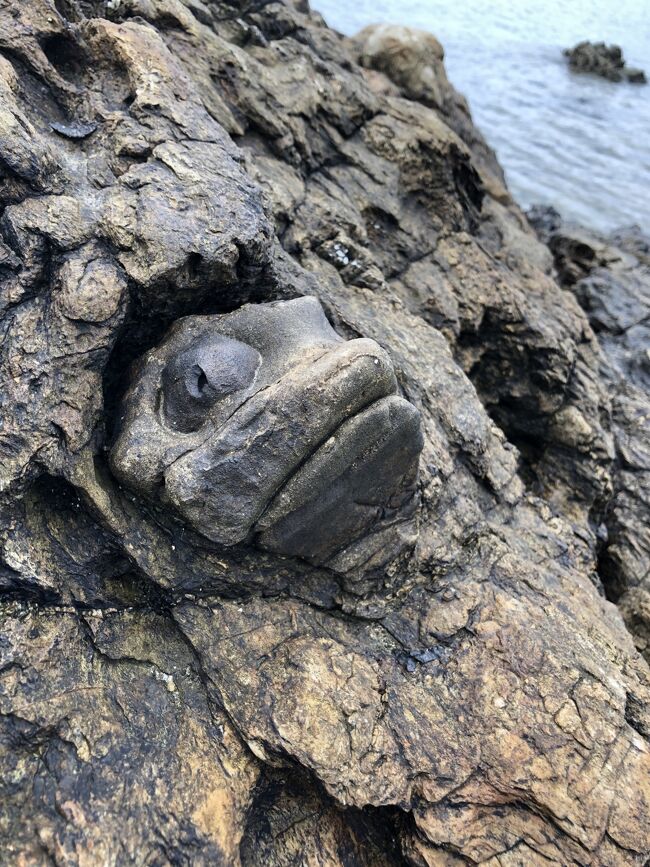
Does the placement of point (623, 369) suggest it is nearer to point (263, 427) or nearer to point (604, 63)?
point (263, 427)

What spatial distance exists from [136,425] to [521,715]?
284 cm

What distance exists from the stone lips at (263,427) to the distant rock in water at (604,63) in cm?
2931

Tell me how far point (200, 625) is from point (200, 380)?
57.2 inches

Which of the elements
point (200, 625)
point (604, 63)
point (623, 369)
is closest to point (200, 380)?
point (200, 625)

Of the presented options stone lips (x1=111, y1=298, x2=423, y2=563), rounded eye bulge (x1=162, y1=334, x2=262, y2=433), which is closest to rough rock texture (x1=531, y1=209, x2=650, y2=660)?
stone lips (x1=111, y1=298, x2=423, y2=563)

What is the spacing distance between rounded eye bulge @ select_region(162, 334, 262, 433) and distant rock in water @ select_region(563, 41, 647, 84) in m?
29.8

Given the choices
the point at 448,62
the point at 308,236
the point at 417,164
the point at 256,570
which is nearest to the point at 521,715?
the point at 256,570

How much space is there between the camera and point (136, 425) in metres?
3.46

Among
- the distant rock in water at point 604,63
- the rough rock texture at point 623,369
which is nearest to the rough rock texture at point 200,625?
the rough rock texture at point 623,369

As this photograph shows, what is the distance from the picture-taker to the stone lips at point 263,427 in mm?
3299

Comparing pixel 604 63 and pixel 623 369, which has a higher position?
pixel 604 63

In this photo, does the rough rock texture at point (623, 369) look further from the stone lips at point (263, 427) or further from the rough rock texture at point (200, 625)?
the stone lips at point (263, 427)

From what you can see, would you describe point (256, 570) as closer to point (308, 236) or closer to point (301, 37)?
point (308, 236)

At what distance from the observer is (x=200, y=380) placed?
346 centimetres
